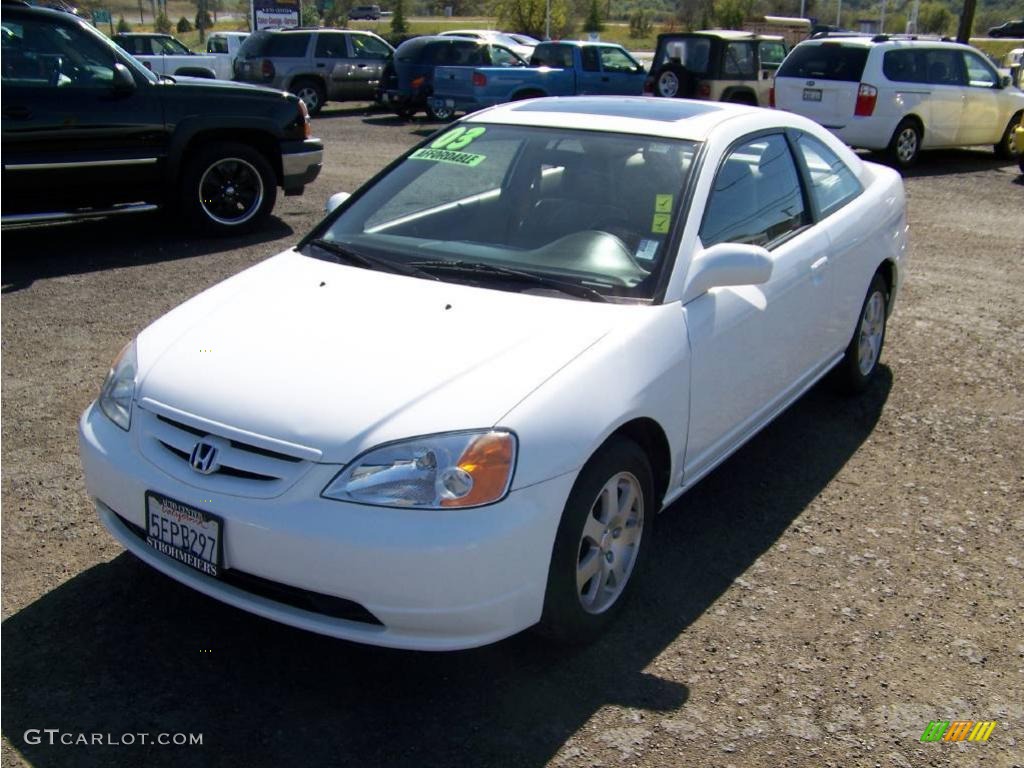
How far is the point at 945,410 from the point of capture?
5.53 meters

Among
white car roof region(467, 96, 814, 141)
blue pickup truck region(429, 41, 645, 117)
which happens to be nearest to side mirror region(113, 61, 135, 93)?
white car roof region(467, 96, 814, 141)

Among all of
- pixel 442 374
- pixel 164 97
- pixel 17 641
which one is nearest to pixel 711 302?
pixel 442 374

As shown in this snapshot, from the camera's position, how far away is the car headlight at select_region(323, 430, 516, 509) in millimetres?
2807

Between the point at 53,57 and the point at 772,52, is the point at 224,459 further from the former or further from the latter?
the point at 772,52

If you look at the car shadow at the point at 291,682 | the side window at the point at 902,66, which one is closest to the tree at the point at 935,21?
the side window at the point at 902,66

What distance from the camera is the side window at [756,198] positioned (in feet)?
13.2

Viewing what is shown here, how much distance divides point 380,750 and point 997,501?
3.02 m

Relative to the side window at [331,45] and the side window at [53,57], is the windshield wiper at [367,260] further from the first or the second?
the side window at [331,45]

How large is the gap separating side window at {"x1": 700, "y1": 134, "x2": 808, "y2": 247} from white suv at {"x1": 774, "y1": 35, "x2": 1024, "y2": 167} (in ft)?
33.4

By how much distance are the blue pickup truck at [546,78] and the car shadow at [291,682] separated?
51.0ft

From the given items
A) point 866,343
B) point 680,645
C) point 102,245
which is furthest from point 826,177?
point 102,245

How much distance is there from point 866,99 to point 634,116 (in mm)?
10834

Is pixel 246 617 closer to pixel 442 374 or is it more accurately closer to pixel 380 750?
pixel 380 750

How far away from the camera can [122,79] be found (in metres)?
8.46
